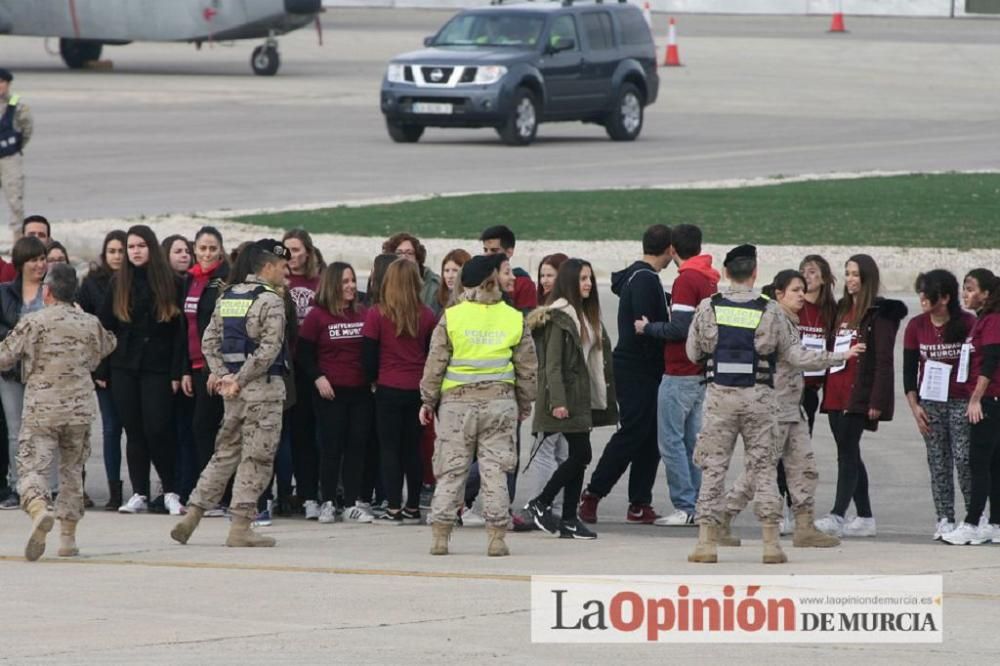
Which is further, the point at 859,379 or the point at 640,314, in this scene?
the point at 640,314

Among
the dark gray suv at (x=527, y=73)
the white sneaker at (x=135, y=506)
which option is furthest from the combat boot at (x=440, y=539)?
the dark gray suv at (x=527, y=73)

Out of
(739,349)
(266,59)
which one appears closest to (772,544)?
(739,349)

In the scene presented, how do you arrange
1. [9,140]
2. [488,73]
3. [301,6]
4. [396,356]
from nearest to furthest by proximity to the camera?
[396,356]
[9,140]
[488,73]
[301,6]

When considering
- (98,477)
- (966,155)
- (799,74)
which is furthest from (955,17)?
(98,477)

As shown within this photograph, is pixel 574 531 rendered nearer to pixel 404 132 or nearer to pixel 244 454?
pixel 244 454

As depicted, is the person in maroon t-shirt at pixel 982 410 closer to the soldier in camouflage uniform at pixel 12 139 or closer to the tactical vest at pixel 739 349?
the tactical vest at pixel 739 349

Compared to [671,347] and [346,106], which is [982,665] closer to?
[671,347]

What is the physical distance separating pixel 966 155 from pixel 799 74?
56.7ft

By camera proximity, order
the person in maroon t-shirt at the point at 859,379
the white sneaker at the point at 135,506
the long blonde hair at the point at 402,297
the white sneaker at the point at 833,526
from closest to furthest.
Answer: the person in maroon t-shirt at the point at 859,379
the white sneaker at the point at 833,526
the long blonde hair at the point at 402,297
the white sneaker at the point at 135,506

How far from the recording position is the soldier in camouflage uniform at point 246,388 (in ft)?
34.3

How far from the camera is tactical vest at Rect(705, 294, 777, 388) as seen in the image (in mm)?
10086

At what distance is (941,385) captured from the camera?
1105 centimetres

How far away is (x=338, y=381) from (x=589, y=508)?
1722 millimetres

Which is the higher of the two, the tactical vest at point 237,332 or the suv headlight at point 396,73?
the suv headlight at point 396,73
